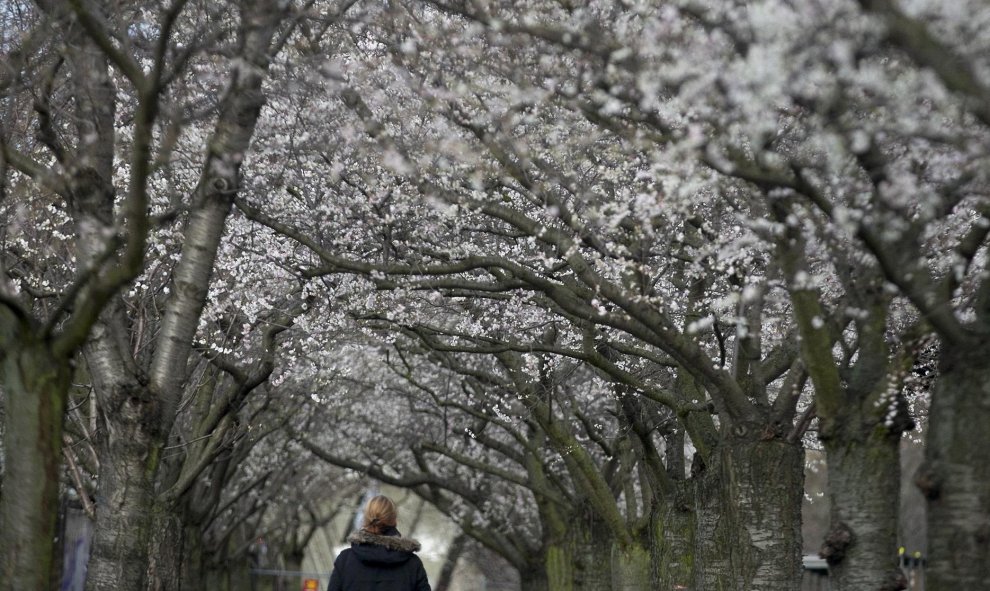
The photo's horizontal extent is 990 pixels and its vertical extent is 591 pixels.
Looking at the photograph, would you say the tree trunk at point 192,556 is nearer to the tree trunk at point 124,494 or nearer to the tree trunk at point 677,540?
the tree trunk at point 677,540

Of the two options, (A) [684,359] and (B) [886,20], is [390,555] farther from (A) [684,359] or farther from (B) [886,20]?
(B) [886,20]

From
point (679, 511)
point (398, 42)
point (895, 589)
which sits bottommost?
point (895, 589)

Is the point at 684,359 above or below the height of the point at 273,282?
below

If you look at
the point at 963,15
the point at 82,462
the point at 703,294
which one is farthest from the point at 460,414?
the point at 963,15

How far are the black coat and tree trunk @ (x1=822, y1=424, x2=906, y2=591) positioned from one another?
3004 mm

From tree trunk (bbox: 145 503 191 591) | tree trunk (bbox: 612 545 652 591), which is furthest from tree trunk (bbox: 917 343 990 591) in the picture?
Result: tree trunk (bbox: 145 503 191 591)

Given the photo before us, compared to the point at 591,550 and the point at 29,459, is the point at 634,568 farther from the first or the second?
the point at 29,459

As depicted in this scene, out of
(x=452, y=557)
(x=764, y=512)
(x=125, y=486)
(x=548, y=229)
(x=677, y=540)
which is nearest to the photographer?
(x=125, y=486)

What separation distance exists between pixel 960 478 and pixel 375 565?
12.5ft

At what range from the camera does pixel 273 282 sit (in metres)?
16.2

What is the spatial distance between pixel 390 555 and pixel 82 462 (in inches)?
485

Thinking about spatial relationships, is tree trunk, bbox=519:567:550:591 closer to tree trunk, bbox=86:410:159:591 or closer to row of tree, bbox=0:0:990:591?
row of tree, bbox=0:0:990:591

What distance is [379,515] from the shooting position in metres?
8.87

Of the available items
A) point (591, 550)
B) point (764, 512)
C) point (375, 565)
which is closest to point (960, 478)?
point (375, 565)
